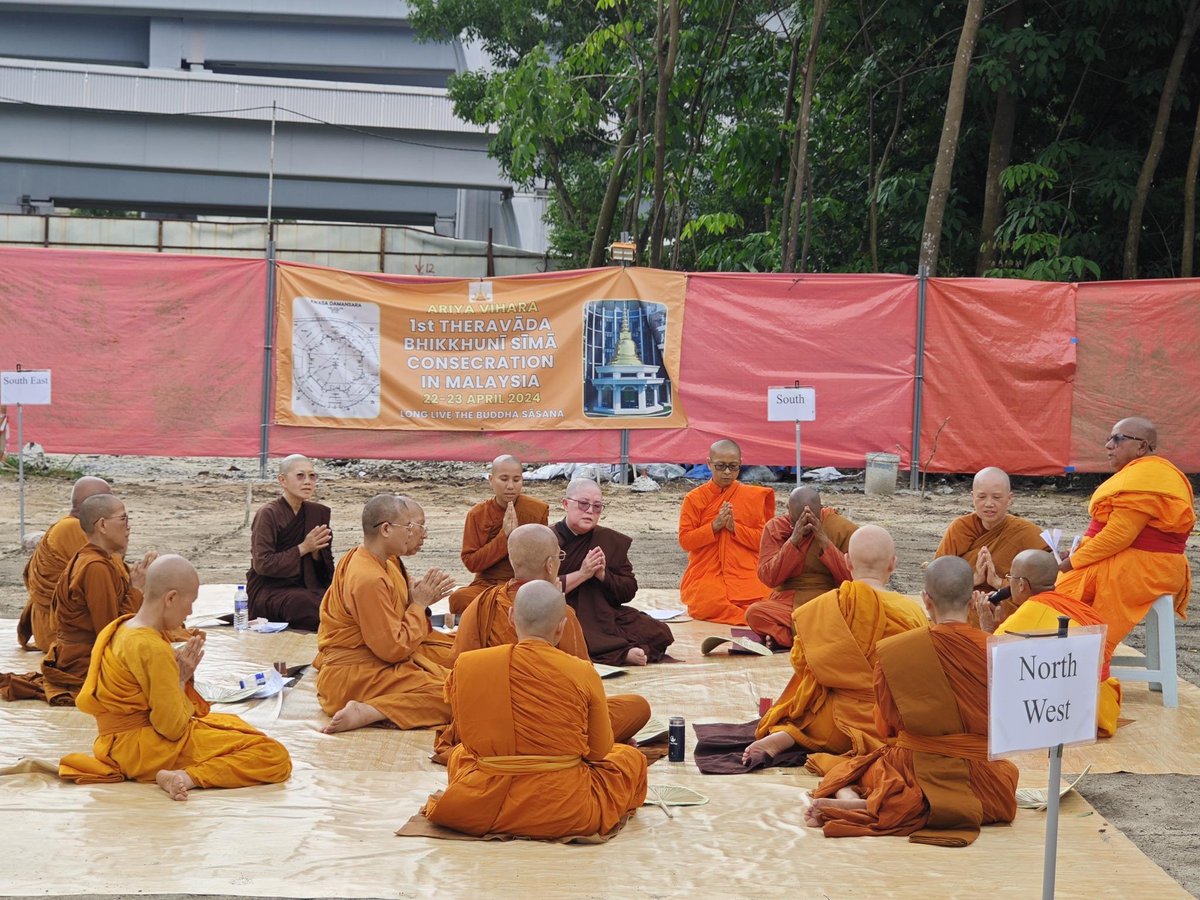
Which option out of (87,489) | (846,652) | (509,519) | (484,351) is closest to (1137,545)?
(846,652)

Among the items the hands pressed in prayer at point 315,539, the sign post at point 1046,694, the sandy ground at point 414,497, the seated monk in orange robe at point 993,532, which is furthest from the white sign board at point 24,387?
the sign post at point 1046,694

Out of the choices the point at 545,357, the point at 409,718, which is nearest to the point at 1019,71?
the point at 545,357

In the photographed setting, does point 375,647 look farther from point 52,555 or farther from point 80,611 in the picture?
point 52,555

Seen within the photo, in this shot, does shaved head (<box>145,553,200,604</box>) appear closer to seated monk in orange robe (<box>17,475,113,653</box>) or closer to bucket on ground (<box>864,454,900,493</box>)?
seated monk in orange robe (<box>17,475,113,653</box>)

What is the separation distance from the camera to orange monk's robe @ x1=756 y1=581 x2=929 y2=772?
530 centimetres

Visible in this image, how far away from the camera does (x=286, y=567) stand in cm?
752

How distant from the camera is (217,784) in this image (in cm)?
494

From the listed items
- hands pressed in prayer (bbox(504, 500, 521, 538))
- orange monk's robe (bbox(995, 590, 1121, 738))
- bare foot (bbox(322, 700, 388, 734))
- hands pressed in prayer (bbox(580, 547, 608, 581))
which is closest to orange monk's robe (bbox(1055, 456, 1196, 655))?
orange monk's robe (bbox(995, 590, 1121, 738))

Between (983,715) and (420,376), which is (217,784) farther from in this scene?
(420,376)

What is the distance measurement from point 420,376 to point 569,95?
559cm

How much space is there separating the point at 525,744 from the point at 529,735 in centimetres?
4

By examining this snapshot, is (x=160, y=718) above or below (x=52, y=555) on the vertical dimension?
below

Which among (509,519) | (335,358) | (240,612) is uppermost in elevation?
(335,358)

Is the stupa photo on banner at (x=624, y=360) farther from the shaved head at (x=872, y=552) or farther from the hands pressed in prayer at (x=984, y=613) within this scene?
the shaved head at (x=872, y=552)
